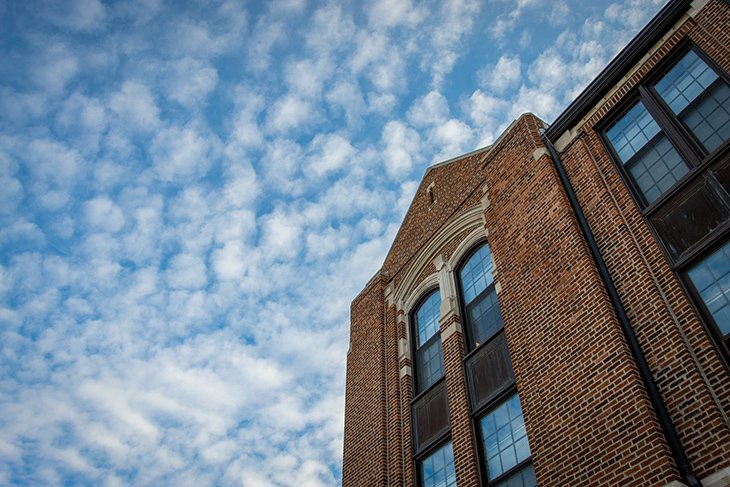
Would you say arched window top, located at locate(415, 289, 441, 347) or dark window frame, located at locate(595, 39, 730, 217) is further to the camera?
arched window top, located at locate(415, 289, 441, 347)

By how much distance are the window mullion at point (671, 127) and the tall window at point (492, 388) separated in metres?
4.46

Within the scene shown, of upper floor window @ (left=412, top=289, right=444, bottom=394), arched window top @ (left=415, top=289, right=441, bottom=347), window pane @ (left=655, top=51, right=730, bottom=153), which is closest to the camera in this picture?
window pane @ (left=655, top=51, right=730, bottom=153)

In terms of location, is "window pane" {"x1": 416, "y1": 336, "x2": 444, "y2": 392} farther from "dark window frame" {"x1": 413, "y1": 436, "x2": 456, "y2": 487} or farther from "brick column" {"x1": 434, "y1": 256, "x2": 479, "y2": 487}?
"dark window frame" {"x1": 413, "y1": 436, "x2": 456, "y2": 487}

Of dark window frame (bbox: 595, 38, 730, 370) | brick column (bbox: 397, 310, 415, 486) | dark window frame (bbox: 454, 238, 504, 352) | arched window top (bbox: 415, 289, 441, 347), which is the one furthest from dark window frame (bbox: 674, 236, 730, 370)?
brick column (bbox: 397, 310, 415, 486)

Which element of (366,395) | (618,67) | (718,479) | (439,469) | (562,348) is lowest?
(718,479)

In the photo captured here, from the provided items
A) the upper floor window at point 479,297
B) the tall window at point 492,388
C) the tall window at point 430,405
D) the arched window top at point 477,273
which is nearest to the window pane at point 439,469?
the tall window at point 430,405

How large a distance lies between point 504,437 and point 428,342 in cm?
416

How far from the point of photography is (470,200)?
1462 cm

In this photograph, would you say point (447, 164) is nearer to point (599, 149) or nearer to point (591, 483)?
point (599, 149)

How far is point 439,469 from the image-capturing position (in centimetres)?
1142

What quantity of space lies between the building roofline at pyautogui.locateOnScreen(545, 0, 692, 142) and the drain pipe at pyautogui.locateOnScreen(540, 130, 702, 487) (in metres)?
1.30

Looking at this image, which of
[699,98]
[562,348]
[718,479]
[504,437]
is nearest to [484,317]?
[504,437]

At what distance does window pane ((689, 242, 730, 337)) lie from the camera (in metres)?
7.61

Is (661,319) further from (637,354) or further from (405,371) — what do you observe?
(405,371)
